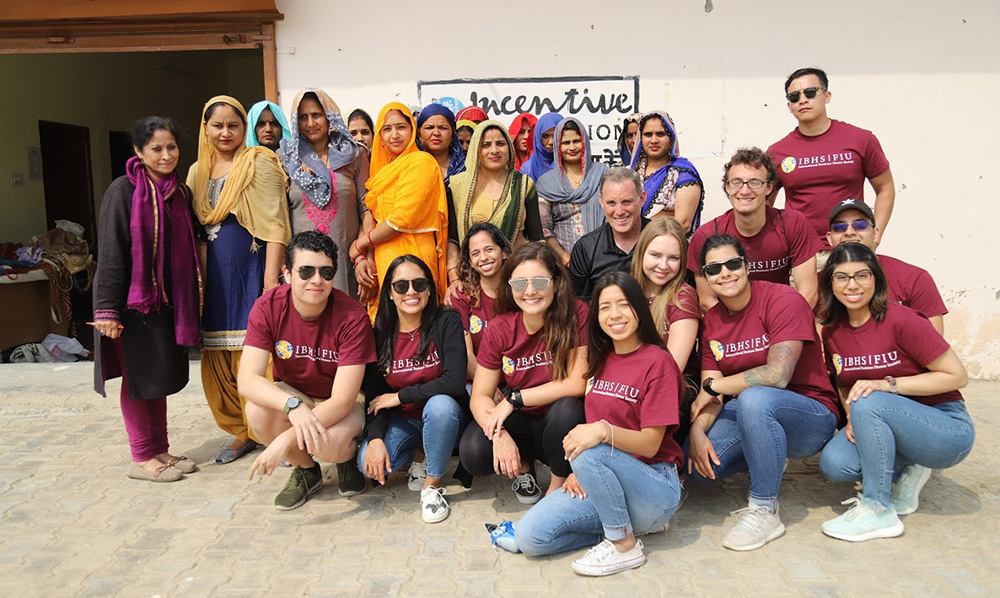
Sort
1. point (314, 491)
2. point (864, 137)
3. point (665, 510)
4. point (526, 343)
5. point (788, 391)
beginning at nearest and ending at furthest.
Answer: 1. point (665, 510)
2. point (788, 391)
3. point (526, 343)
4. point (314, 491)
5. point (864, 137)

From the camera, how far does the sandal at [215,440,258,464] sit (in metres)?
4.00

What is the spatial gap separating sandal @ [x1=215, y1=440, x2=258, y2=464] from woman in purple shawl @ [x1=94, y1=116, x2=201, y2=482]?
6.6 inches

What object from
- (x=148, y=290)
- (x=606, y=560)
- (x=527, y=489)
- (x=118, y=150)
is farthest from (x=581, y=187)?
(x=118, y=150)

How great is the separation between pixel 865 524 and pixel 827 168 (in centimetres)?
182

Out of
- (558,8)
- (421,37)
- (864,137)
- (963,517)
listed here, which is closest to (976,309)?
(864,137)

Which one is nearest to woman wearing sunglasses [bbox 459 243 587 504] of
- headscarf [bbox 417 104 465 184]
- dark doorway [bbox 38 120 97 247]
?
headscarf [bbox 417 104 465 184]

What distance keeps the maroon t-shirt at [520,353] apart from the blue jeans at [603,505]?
1.86 ft

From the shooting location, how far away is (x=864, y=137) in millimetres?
3855

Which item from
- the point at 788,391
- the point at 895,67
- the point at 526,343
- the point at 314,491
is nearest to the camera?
the point at 788,391

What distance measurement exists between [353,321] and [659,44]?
11.0ft

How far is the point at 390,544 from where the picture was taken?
300 cm

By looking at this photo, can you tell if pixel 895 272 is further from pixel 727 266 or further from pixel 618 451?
pixel 618 451

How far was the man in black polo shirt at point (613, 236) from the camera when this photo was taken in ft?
11.7

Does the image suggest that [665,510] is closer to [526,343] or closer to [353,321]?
[526,343]
